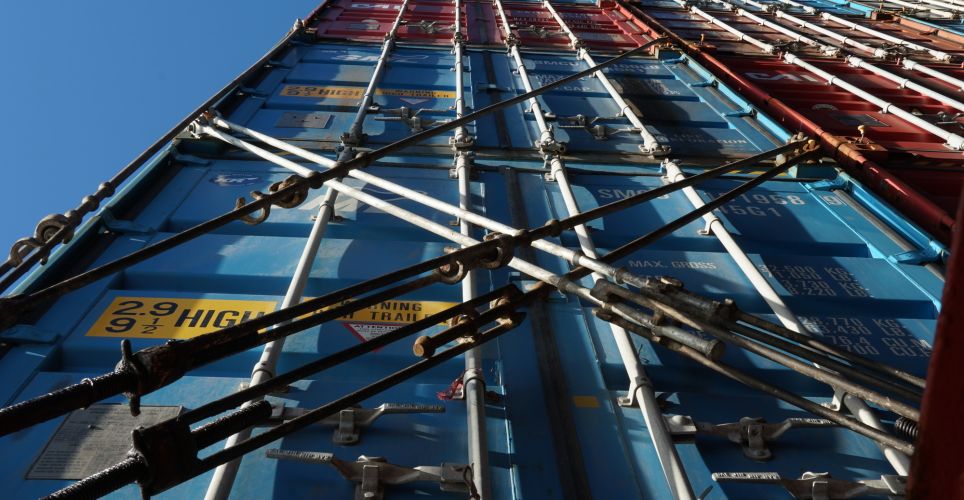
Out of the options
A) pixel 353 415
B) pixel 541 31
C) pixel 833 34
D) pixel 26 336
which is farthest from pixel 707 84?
pixel 26 336

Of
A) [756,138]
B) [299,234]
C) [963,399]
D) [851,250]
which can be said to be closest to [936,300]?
[851,250]

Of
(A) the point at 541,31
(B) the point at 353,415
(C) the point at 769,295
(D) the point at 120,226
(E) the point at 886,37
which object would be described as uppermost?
(A) the point at 541,31

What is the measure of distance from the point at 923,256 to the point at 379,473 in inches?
110

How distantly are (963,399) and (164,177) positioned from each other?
12.5ft

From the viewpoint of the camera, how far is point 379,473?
1903mm

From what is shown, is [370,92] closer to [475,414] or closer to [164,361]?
[475,414]

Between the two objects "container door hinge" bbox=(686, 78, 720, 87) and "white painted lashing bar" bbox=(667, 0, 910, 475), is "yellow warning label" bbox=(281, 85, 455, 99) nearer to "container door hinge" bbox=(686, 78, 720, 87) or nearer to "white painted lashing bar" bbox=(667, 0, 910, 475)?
"container door hinge" bbox=(686, 78, 720, 87)

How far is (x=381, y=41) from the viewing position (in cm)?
658

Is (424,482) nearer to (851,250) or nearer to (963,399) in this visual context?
(963,399)

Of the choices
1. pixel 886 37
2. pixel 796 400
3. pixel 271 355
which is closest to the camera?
pixel 796 400

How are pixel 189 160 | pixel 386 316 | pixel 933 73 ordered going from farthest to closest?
1. pixel 933 73
2. pixel 189 160
3. pixel 386 316

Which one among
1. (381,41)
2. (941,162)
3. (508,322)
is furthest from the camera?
(381,41)

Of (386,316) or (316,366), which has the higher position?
(316,366)

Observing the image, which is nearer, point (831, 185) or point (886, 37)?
point (831, 185)
